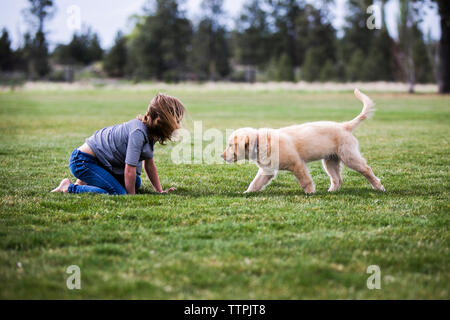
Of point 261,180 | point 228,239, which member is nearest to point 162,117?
point 261,180

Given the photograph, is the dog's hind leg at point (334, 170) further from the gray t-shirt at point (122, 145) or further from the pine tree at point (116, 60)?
the pine tree at point (116, 60)

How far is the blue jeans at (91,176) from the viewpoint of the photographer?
18.0 feet

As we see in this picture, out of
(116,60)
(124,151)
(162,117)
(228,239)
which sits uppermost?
(116,60)

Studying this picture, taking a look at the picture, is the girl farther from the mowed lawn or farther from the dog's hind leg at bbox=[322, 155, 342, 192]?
the dog's hind leg at bbox=[322, 155, 342, 192]

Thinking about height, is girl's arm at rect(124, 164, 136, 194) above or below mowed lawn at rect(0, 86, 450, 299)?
above

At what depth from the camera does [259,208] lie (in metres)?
4.83

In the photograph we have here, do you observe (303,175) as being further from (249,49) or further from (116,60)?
(116,60)

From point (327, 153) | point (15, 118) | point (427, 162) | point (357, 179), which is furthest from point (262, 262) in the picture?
point (15, 118)

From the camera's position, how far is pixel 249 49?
6688cm

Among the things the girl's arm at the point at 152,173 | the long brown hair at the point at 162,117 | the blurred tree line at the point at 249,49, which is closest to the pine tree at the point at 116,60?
the blurred tree line at the point at 249,49

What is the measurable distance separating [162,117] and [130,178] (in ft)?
2.77

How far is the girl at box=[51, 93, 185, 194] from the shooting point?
5305 millimetres

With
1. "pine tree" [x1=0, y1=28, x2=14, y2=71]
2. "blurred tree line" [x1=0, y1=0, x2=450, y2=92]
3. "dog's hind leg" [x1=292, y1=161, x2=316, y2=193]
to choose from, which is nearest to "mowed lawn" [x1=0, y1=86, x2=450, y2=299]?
"dog's hind leg" [x1=292, y1=161, x2=316, y2=193]
